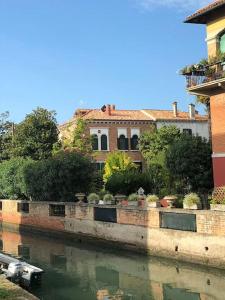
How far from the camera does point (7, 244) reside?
27.3 m

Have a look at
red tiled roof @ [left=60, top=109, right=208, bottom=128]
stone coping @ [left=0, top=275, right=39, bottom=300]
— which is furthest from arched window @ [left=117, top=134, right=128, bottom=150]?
stone coping @ [left=0, top=275, right=39, bottom=300]

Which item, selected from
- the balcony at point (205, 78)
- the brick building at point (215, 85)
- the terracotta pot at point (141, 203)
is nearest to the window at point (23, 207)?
→ the terracotta pot at point (141, 203)

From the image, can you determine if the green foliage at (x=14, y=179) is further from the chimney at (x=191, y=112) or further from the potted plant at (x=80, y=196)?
the chimney at (x=191, y=112)

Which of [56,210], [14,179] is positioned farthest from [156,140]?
[56,210]

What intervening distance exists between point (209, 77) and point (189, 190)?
6.92m

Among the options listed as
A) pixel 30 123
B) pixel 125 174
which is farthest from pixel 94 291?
pixel 30 123

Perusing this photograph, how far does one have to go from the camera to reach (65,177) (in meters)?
30.6

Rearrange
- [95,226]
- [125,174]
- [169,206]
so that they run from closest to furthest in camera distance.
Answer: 1. [169,206]
2. [95,226]
3. [125,174]

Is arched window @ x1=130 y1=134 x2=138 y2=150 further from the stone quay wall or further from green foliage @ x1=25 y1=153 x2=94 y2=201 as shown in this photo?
the stone quay wall

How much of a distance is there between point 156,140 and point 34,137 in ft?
44.6

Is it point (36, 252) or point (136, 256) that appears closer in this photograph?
point (136, 256)

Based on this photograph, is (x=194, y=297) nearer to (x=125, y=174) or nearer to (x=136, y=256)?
(x=136, y=256)

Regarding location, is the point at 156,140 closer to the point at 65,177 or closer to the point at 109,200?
the point at 65,177

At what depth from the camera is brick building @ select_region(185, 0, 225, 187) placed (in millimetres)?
22953
